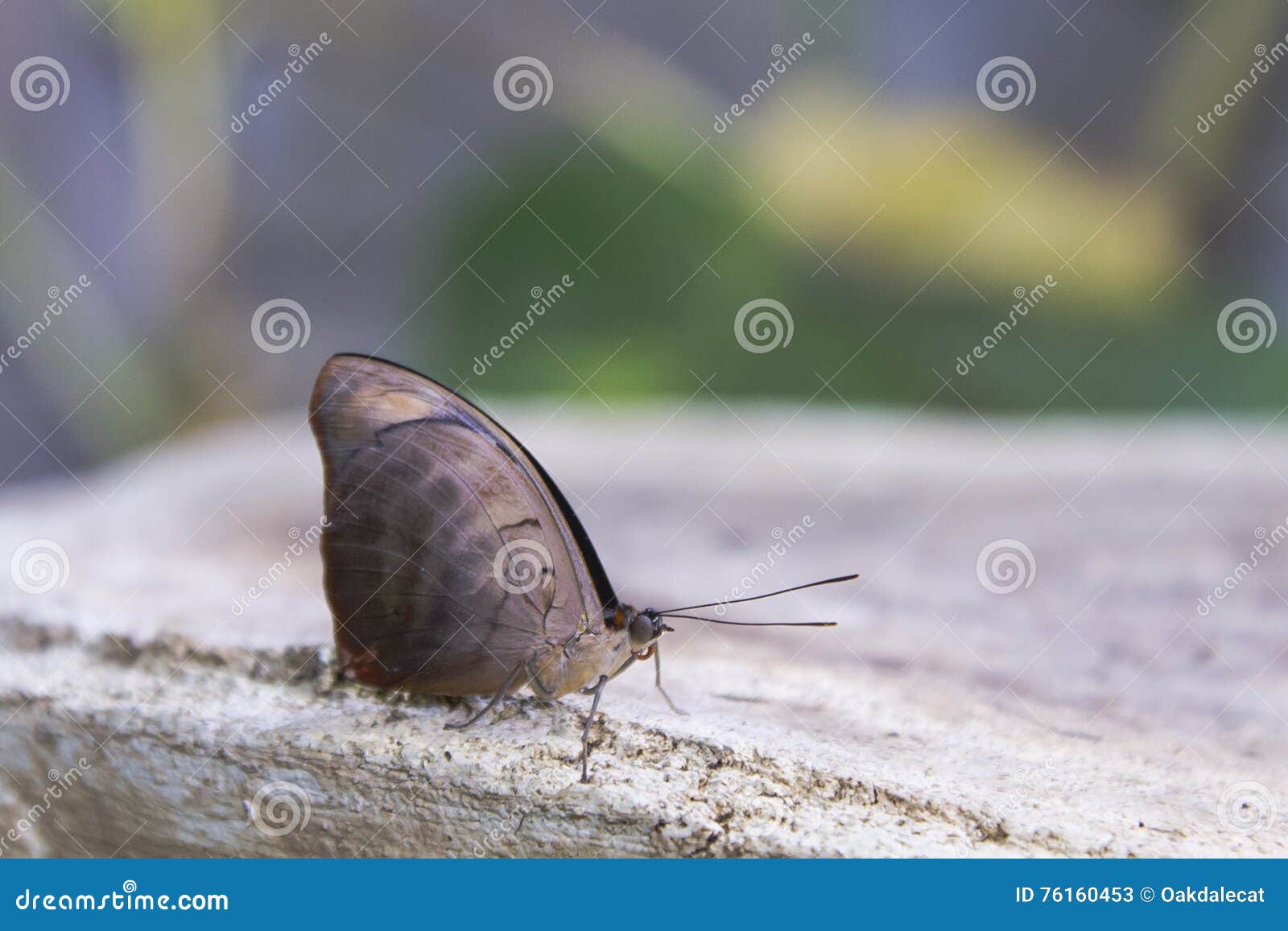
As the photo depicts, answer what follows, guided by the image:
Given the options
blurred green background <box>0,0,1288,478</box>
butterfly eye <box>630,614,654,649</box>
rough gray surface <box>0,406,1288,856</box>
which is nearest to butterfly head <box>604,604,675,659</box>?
butterfly eye <box>630,614,654,649</box>

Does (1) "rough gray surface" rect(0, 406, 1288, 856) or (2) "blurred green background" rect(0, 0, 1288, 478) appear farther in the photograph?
(2) "blurred green background" rect(0, 0, 1288, 478)

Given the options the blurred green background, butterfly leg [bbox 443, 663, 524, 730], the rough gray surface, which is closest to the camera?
the rough gray surface

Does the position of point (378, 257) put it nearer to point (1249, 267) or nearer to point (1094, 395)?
point (1094, 395)

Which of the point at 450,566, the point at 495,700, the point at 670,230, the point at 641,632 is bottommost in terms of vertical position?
the point at 495,700

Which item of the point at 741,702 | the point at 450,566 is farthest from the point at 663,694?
the point at 450,566

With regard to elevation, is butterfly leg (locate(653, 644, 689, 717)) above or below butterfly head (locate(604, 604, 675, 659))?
below

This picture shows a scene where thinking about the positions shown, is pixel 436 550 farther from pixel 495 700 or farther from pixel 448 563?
pixel 495 700

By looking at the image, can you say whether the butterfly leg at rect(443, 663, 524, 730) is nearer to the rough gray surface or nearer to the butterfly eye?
the rough gray surface

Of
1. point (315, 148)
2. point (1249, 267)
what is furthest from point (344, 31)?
point (1249, 267)
